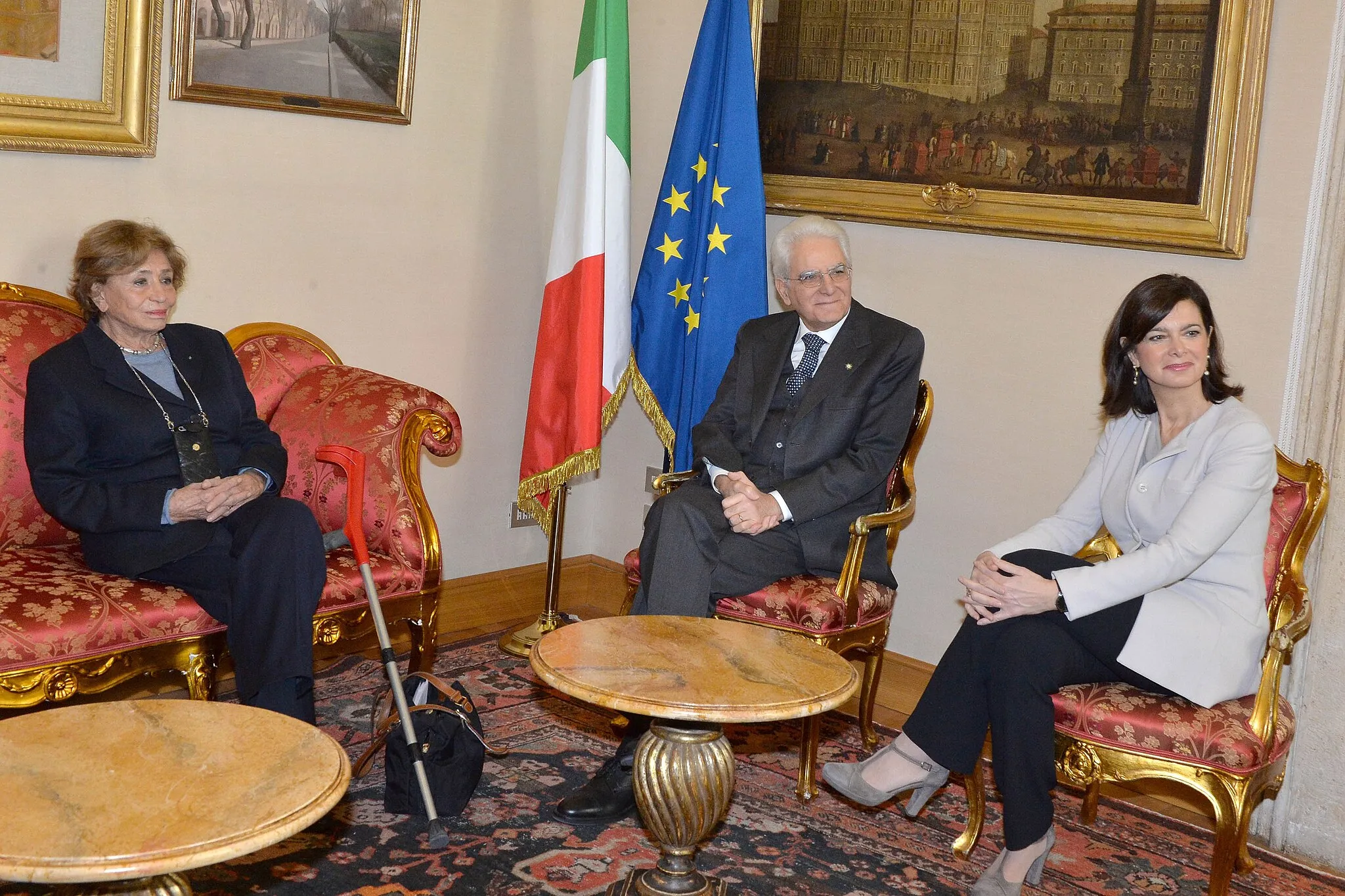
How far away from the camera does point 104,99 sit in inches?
134

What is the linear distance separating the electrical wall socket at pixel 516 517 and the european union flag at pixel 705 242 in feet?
2.68

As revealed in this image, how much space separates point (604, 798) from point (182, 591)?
117 cm

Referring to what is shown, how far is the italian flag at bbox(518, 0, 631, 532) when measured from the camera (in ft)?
13.7

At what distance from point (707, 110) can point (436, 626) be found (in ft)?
6.47

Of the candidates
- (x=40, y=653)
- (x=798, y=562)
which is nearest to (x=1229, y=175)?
(x=798, y=562)

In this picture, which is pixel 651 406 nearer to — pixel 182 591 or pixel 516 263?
pixel 516 263

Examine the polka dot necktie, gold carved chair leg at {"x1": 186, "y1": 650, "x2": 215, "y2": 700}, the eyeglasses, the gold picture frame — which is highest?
the gold picture frame

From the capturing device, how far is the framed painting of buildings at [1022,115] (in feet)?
10.8

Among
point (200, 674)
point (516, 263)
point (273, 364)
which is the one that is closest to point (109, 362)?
point (273, 364)

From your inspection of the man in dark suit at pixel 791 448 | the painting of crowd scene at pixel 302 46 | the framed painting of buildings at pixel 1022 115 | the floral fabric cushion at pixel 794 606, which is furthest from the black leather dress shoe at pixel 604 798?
the painting of crowd scene at pixel 302 46

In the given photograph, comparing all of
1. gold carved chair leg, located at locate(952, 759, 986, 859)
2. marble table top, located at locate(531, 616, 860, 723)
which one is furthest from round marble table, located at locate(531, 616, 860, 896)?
gold carved chair leg, located at locate(952, 759, 986, 859)

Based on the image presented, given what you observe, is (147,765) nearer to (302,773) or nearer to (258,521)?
(302,773)

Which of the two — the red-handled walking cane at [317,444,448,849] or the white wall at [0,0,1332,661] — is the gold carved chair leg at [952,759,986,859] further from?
the red-handled walking cane at [317,444,448,849]

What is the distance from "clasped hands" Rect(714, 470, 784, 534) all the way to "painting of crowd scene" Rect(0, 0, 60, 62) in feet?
7.19
